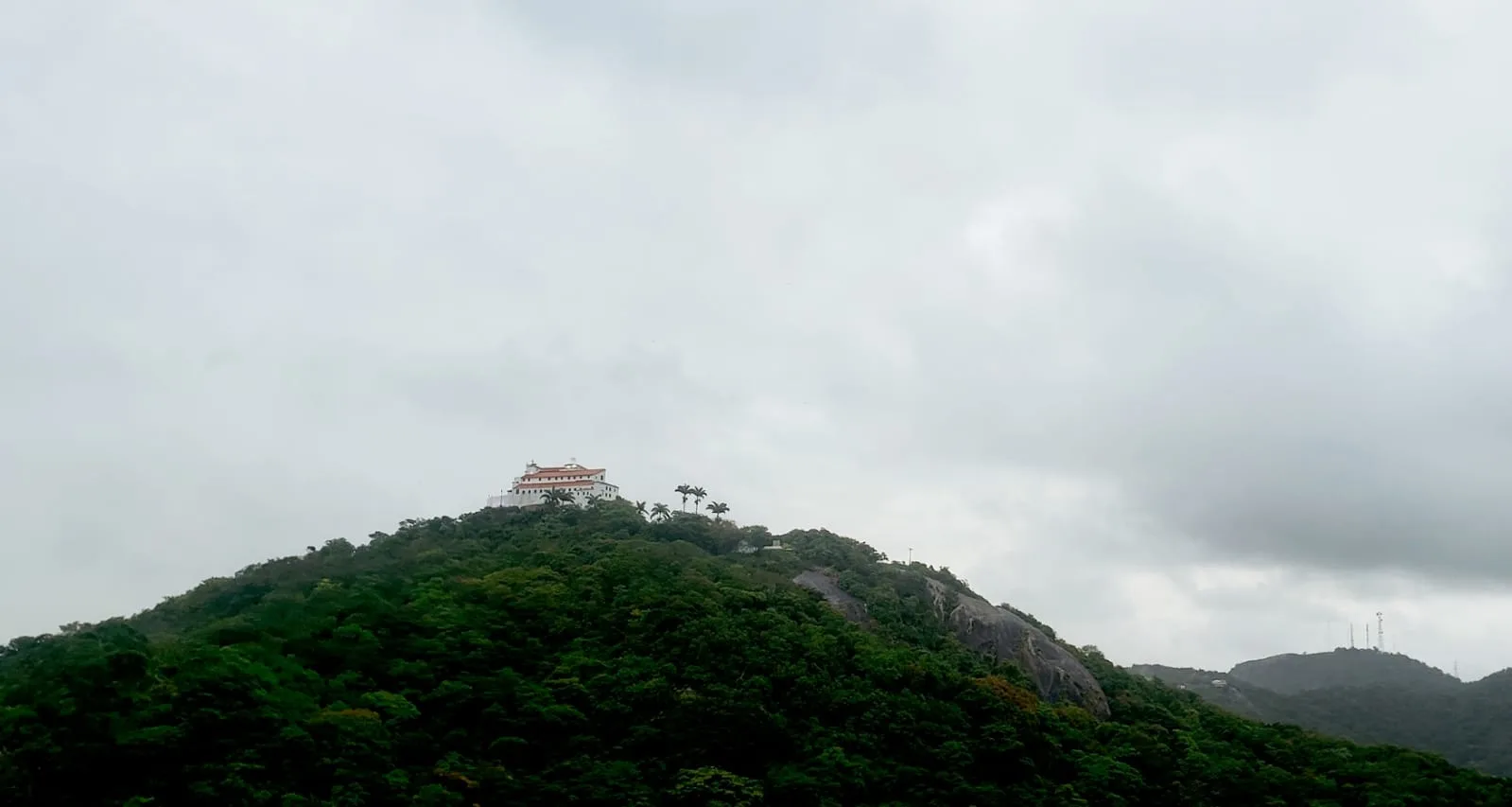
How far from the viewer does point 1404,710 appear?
81812mm

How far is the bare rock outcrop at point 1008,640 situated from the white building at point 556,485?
80.0ft

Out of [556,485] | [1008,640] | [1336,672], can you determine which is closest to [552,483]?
[556,485]

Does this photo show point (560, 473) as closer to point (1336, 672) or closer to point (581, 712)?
point (581, 712)

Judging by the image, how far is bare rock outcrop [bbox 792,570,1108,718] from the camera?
46969 millimetres

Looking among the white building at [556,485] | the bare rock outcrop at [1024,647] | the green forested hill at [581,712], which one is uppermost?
the white building at [556,485]

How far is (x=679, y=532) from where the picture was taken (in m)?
59.4

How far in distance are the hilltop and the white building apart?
115ft

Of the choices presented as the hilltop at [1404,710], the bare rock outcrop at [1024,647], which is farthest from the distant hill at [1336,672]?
the bare rock outcrop at [1024,647]

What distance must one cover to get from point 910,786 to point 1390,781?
57.4ft

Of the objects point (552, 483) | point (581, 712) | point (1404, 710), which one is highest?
point (552, 483)

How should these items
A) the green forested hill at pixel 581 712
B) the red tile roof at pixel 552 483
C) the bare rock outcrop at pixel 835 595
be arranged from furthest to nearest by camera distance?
the red tile roof at pixel 552 483 → the bare rock outcrop at pixel 835 595 → the green forested hill at pixel 581 712

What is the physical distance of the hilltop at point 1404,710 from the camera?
235ft

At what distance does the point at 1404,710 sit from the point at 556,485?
60878 millimetres

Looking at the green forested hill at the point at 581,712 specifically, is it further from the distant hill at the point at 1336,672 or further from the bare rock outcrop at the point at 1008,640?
the distant hill at the point at 1336,672
